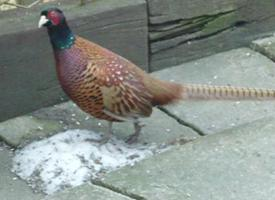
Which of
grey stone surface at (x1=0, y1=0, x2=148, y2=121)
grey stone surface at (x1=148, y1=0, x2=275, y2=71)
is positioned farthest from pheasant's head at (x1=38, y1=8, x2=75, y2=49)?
grey stone surface at (x1=148, y1=0, x2=275, y2=71)

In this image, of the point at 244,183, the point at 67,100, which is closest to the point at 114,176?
the point at 244,183

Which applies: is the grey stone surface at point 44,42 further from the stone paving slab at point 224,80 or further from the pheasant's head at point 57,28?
the pheasant's head at point 57,28

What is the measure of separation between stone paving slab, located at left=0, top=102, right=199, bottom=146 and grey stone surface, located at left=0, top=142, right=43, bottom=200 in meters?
0.27

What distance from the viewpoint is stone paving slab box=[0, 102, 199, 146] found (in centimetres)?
566

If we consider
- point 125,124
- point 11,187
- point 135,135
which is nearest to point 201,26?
point 125,124

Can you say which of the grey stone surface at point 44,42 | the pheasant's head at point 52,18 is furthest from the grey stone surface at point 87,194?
the grey stone surface at point 44,42

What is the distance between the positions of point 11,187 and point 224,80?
1.75 metres

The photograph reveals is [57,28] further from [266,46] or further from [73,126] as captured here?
[266,46]

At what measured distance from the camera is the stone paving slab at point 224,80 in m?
5.85

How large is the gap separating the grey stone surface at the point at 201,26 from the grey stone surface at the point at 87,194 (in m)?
1.70

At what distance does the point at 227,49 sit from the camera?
680 cm

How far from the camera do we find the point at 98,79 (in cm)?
526

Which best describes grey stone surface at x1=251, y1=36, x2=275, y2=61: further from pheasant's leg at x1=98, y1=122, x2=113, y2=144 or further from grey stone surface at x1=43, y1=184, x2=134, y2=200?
grey stone surface at x1=43, y1=184, x2=134, y2=200

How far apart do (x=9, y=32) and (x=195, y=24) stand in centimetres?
141
